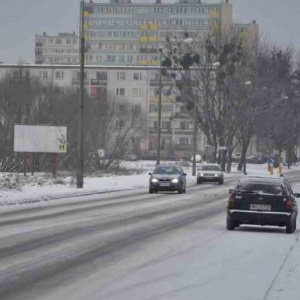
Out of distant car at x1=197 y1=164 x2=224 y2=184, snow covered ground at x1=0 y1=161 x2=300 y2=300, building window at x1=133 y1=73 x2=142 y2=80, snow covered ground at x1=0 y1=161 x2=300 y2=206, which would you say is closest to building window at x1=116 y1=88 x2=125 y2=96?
building window at x1=133 y1=73 x2=142 y2=80

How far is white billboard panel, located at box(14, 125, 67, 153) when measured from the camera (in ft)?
181

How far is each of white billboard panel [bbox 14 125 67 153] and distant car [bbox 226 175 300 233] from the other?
34233 mm

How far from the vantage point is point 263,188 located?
22125 mm

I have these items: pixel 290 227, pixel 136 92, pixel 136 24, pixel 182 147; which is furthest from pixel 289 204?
pixel 136 24

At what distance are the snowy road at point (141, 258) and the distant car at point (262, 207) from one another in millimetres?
320

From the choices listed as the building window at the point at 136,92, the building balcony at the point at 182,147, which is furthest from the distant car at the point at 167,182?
the building window at the point at 136,92

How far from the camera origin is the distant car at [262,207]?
21703 millimetres

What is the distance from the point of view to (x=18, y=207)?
99.2 ft

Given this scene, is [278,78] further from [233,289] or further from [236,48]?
[233,289]

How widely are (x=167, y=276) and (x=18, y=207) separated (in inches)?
714

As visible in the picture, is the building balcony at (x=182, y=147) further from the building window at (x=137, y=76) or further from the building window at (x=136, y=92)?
the building window at (x=137, y=76)

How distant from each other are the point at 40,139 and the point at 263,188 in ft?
113

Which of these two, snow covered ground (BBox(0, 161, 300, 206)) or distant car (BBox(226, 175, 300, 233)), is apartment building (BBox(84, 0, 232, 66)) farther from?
distant car (BBox(226, 175, 300, 233))

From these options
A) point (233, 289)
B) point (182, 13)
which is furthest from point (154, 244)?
point (182, 13)
